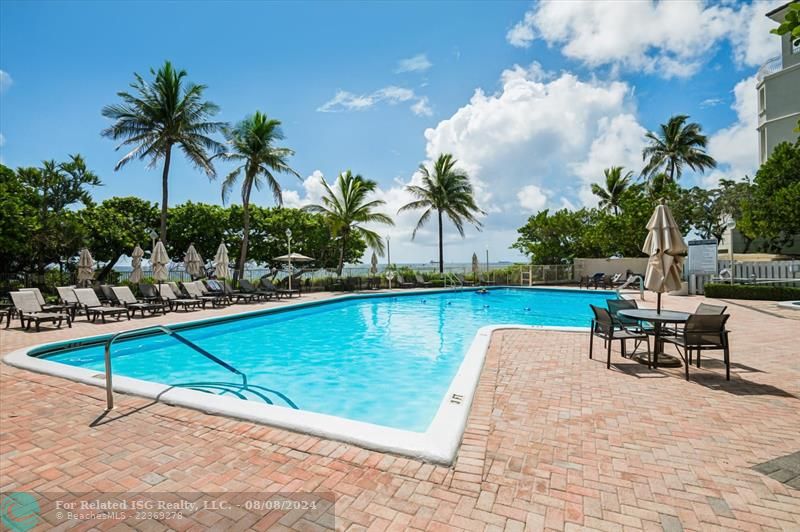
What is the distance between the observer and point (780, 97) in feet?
87.2

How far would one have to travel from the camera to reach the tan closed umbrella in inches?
225

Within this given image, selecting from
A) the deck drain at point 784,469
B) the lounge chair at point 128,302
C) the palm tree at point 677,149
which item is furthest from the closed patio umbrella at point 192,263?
the palm tree at point 677,149

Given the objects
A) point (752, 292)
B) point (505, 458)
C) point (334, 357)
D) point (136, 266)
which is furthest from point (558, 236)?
point (505, 458)

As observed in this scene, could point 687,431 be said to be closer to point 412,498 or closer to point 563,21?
point 412,498

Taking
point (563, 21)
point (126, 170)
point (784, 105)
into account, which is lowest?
point (126, 170)

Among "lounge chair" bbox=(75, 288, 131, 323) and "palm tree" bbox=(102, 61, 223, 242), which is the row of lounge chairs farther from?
"palm tree" bbox=(102, 61, 223, 242)

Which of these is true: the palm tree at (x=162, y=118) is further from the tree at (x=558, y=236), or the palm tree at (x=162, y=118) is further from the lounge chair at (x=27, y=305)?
the tree at (x=558, y=236)

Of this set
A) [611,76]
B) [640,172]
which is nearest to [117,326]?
[611,76]

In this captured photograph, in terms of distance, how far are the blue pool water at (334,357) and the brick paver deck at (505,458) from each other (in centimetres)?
187

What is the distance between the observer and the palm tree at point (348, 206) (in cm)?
2503

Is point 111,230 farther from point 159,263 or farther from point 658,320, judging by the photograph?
point 658,320

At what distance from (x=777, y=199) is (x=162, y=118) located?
1201 inches

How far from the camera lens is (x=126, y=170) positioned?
766 inches

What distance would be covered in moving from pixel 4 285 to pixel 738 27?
93.9 ft
